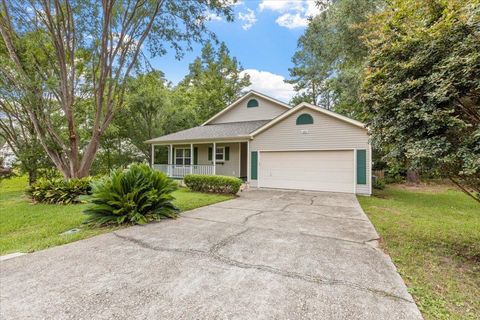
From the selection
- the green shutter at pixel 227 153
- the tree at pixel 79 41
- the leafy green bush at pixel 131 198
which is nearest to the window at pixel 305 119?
the green shutter at pixel 227 153

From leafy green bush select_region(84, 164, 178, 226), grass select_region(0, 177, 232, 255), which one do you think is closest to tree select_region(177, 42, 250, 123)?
grass select_region(0, 177, 232, 255)

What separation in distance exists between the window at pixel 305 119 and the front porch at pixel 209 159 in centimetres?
411

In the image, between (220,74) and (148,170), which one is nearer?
(148,170)

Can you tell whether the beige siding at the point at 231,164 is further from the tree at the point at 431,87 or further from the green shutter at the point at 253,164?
the tree at the point at 431,87

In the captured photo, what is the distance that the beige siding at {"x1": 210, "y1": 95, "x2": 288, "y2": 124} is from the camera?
1579cm

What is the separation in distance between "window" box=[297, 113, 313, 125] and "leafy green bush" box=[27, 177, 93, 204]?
30.7 feet

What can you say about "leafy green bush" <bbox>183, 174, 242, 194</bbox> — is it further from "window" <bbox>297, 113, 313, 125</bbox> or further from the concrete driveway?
the concrete driveway

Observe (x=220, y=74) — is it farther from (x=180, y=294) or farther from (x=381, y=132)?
(x=180, y=294)

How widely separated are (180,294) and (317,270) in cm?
169

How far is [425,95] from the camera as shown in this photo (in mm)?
3283

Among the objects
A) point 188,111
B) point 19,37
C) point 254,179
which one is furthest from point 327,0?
point 19,37

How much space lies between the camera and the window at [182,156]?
53.6ft

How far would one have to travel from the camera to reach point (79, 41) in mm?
9039

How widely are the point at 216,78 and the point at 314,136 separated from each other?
18897 millimetres
